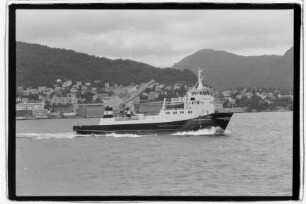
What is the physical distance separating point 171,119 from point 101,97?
2693mm

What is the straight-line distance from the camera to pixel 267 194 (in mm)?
5754

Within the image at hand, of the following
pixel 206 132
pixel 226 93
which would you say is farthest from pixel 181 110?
pixel 226 93

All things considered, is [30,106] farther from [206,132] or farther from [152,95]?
[206,132]

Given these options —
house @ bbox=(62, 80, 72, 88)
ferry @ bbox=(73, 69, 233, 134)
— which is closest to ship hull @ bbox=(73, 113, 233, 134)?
ferry @ bbox=(73, 69, 233, 134)

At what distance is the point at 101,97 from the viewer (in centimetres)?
704

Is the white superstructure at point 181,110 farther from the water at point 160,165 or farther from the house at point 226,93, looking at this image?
the water at point 160,165

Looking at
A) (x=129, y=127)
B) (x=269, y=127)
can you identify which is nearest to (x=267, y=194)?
(x=269, y=127)

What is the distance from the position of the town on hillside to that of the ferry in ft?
0.93

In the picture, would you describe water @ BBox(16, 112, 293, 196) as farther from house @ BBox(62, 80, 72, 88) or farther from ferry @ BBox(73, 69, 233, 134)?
ferry @ BBox(73, 69, 233, 134)

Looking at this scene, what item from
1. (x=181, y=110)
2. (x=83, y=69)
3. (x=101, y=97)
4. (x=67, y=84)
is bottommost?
(x=181, y=110)

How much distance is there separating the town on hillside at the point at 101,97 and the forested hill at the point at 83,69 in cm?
9

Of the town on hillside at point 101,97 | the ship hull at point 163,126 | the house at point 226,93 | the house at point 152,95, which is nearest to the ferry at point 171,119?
the ship hull at point 163,126

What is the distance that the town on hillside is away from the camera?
6.43m

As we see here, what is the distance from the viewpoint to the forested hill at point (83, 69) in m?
6.44
